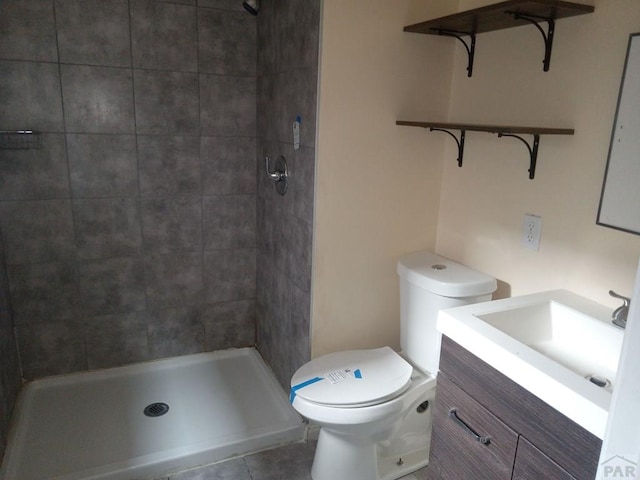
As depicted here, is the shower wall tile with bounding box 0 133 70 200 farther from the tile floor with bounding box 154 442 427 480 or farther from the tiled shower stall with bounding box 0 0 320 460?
the tile floor with bounding box 154 442 427 480

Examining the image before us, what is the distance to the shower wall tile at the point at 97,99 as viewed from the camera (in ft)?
7.61

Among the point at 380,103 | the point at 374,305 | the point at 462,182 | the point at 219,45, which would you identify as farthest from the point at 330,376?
the point at 219,45

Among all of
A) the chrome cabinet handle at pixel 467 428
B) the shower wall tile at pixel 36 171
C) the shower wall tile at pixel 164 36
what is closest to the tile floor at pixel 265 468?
the chrome cabinet handle at pixel 467 428

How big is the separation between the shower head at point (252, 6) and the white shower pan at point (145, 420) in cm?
191

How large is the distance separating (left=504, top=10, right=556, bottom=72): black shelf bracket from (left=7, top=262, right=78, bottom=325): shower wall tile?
230cm

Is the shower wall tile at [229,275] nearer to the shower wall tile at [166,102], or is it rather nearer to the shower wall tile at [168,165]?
the shower wall tile at [168,165]

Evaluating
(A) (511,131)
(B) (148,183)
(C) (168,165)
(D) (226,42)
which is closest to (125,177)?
(B) (148,183)

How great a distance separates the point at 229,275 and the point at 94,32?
1.42 meters

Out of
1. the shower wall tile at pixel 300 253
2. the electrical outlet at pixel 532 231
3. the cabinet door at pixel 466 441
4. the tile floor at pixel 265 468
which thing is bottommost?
the tile floor at pixel 265 468

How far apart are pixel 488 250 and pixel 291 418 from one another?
3.98ft

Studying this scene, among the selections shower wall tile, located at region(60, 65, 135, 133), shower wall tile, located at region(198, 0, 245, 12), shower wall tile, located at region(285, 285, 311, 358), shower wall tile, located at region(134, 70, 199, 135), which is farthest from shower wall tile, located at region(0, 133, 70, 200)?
shower wall tile, located at region(285, 285, 311, 358)

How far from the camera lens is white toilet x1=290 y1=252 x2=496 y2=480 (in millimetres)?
1776

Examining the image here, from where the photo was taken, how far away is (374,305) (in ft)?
7.28

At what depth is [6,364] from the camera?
220cm
